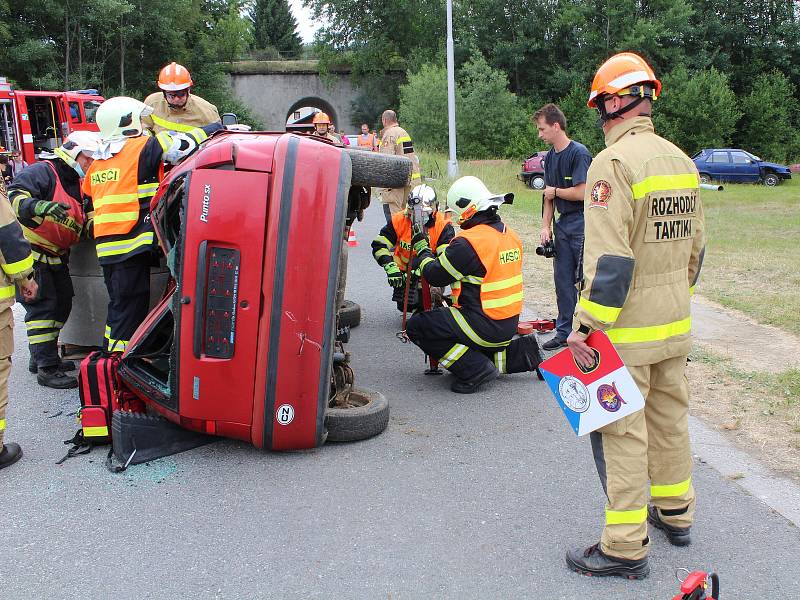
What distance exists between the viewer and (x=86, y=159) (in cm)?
508

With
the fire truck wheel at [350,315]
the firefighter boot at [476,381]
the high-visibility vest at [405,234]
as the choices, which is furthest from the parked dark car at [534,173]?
the firefighter boot at [476,381]

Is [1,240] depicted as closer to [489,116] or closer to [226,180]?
[226,180]

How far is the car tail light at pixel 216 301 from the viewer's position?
3.67 meters

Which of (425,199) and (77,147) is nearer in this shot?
(77,147)

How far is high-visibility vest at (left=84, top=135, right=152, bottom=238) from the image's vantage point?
14.8 feet

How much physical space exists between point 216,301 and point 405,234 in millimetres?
3022

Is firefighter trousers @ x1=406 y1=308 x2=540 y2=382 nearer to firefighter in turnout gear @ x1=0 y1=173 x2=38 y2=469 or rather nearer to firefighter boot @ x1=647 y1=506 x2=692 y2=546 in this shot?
firefighter boot @ x1=647 y1=506 x2=692 y2=546

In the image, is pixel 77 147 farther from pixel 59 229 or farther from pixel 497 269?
pixel 497 269

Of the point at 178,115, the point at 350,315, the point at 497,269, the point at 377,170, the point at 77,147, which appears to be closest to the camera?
the point at 377,170

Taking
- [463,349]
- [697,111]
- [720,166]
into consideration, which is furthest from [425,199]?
[697,111]

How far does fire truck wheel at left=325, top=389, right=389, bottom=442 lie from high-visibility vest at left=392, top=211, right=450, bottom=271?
224 cm

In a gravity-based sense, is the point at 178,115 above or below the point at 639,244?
above

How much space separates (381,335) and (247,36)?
4085 centimetres

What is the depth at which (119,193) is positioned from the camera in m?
4.53
